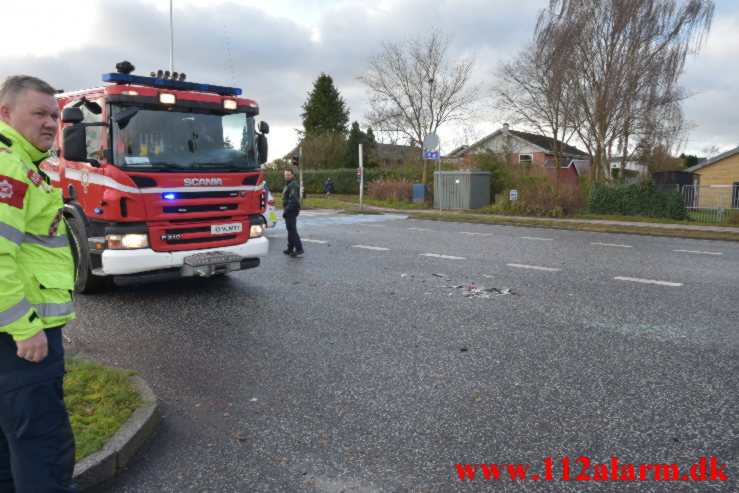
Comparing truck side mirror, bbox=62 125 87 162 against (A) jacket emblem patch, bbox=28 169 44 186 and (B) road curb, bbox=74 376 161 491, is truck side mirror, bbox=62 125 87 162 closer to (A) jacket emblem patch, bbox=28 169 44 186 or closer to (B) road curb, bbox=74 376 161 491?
(B) road curb, bbox=74 376 161 491

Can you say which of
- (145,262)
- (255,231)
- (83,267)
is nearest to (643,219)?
(255,231)

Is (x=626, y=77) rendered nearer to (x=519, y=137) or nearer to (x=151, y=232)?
(x=151, y=232)

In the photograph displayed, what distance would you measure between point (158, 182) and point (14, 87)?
14.8 feet

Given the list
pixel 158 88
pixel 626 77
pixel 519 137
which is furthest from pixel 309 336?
pixel 519 137

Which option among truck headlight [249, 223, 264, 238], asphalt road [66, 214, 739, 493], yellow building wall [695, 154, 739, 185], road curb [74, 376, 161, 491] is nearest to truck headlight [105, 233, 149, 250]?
asphalt road [66, 214, 739, 493]

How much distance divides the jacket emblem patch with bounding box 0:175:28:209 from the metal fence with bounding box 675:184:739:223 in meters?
21.7

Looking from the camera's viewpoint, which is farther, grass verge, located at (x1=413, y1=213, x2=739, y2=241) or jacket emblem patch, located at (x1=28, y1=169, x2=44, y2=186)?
grass verge, located at (x1=413, y1=213, x2=739, y2=241)

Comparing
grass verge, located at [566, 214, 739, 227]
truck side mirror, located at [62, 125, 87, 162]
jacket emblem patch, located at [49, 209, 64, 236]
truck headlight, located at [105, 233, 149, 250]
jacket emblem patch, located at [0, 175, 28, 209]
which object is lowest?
grass verge, located at [566, 214, 739, 227]

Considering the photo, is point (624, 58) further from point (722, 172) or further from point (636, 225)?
point (722, 172)

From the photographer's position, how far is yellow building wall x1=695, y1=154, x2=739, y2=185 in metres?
33.9

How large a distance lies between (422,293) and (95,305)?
14.2ft

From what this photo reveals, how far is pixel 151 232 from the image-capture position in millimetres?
6773

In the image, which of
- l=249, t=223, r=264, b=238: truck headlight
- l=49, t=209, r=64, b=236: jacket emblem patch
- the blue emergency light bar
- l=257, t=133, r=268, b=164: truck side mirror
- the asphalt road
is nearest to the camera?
l=49, t=209, r=64, b=236: jacket emblem patch

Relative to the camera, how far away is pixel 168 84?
7.38 meters
